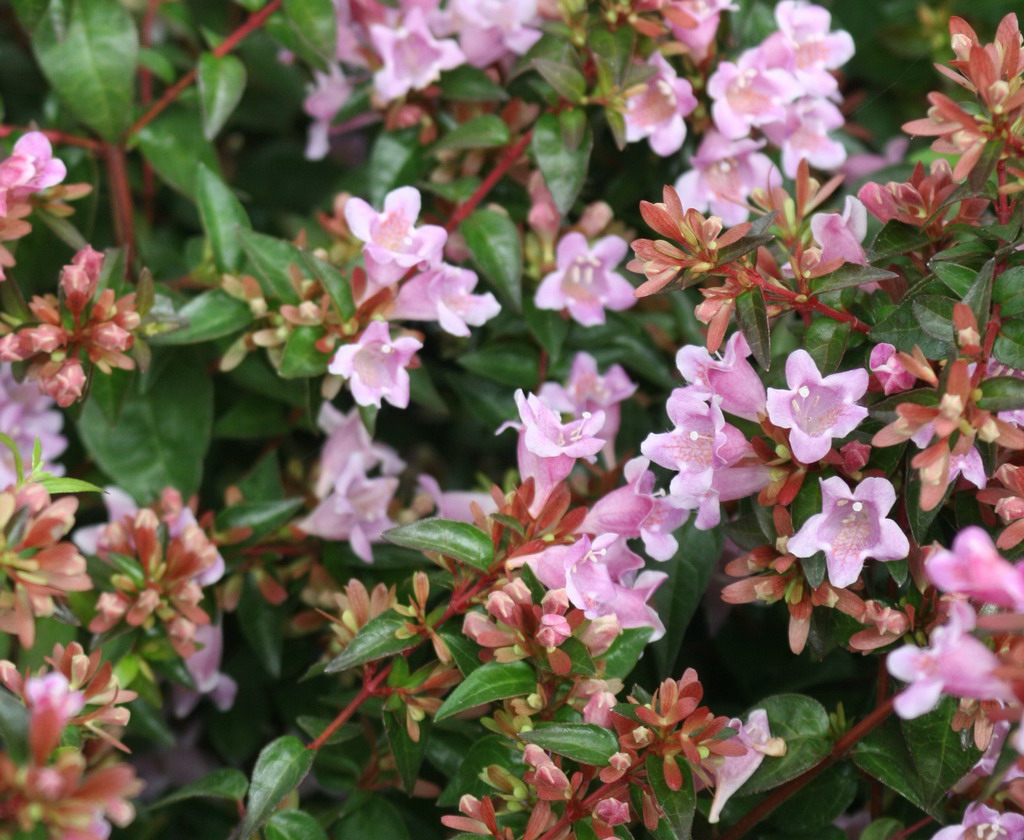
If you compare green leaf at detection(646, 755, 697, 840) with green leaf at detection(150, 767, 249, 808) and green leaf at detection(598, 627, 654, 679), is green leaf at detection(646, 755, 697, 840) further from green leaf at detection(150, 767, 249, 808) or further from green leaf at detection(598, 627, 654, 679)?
green leaf at detection(150, 767, 249, 808)

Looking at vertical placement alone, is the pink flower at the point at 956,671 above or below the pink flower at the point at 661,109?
below

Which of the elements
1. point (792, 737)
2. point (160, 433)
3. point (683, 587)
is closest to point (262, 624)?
point (160, 433)

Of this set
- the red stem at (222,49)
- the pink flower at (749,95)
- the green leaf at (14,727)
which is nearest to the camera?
the green leaf at (14,727)

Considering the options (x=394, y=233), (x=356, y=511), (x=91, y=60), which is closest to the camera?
(x=394, y=233)

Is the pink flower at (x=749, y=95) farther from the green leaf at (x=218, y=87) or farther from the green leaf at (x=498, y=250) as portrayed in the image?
the green leaf at (x=218, y=87)

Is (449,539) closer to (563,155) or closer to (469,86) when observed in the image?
(563,155)

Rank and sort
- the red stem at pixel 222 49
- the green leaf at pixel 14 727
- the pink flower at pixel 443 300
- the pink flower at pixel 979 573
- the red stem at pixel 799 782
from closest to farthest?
the pink flower at pixel 979 573
the green leaf at pixel 14 727
the red stem at pixel 799 782
the pink flower at pixel 443 300
the red stem at pixel 222 49

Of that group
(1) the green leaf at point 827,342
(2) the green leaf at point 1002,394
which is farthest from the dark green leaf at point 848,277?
(2) the green leaf at point 1002,394
